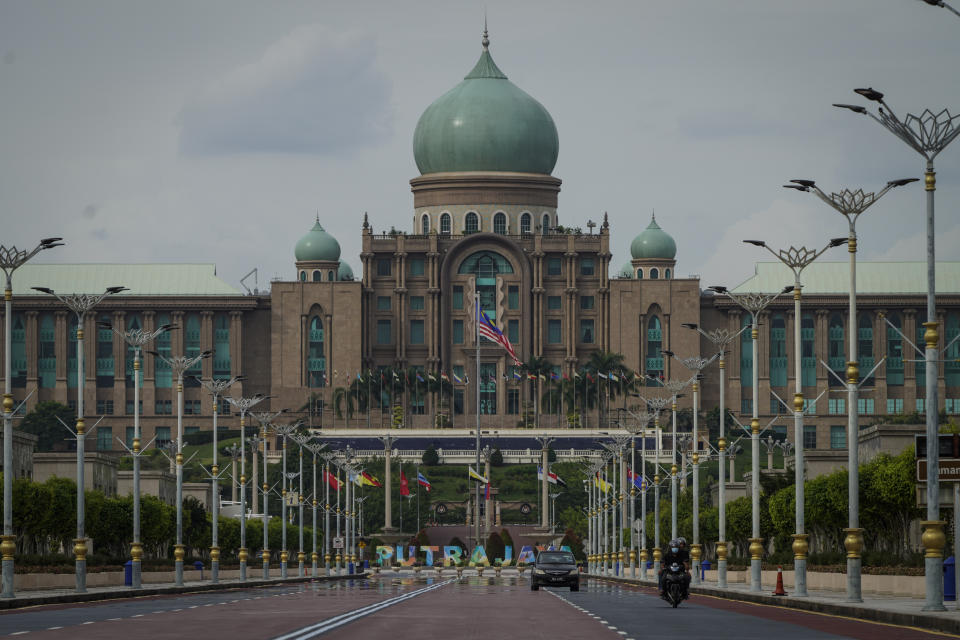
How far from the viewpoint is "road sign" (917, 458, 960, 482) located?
37062mm

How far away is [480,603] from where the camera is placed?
160ft

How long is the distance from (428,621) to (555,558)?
36.1 m

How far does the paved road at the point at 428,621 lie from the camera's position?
3142cm

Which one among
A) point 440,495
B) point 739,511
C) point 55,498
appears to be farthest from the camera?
point 440,495

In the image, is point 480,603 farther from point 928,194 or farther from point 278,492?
point 278,492

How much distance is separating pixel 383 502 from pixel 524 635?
14186 cm

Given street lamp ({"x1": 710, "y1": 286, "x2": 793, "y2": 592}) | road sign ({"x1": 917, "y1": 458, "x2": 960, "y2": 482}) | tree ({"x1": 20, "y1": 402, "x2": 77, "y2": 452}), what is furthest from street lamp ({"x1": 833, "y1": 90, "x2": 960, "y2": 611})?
tree ({"x1": 20, "y1": 402, "x2": 77, "y2": 452})

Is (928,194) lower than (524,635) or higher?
higher

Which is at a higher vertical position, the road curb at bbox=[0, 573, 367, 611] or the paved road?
the paved road

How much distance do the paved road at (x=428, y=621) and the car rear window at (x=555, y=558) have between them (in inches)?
838

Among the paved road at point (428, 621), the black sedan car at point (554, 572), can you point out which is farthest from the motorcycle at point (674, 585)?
the black sedan car at point (554, 572)

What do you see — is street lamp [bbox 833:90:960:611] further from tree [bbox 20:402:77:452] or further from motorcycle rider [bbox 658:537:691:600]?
tree [bbox 20:402:77:452]

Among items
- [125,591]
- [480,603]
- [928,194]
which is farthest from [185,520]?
[928,194]

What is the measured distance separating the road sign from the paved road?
10.9 feet
